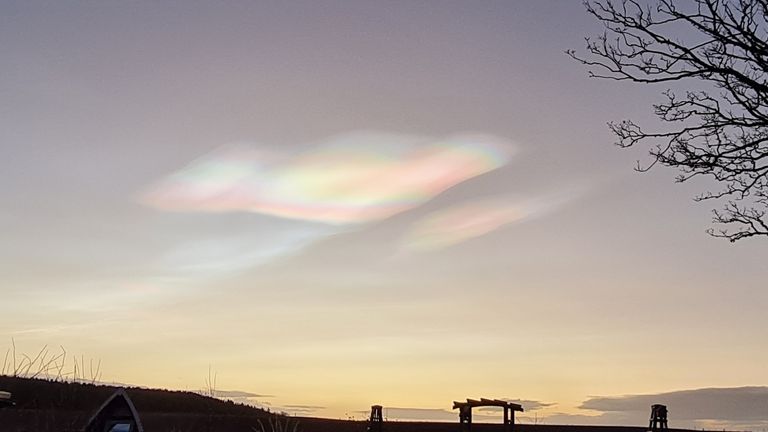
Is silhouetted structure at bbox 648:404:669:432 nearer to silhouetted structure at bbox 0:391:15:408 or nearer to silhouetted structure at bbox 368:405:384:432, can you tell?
silhouetted structure at bbox 368:405:384:432

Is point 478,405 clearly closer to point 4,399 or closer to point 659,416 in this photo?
point 659,416

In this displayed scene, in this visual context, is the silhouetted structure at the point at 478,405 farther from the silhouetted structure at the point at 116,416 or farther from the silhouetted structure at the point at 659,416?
the silhouetted structure at the point at 116,416

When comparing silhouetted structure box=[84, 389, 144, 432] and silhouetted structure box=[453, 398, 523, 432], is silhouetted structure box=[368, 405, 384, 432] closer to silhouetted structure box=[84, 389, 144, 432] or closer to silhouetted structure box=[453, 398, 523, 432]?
silhouetted structure box=[453, 398, 523, 432]

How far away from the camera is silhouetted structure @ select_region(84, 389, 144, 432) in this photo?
24.0 meters

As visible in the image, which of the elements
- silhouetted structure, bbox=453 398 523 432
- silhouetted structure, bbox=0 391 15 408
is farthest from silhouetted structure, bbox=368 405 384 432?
silhouetted structure, bbox=0 391 15 408

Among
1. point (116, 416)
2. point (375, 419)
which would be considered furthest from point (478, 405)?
point (116, 416)

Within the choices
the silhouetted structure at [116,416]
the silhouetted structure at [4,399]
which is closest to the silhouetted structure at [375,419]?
the silhouetted structure at [116,416]

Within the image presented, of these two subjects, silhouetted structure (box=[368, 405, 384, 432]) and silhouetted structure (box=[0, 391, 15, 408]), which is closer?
silhouetted structure (box=[0, 391, 15, 408])

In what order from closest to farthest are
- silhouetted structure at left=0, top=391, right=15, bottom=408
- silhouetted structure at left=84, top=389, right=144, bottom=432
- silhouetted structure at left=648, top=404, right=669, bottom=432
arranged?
silhouetted structure at left=0, top=391, right=15, bottom=408
silhouetted structure at left=84, top=389, right=144, bottom=432
silhouetted structure at left=648, top=404, right=669, bottom=432

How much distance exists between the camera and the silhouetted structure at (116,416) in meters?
24.0

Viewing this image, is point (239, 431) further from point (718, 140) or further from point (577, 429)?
point (718, 140)

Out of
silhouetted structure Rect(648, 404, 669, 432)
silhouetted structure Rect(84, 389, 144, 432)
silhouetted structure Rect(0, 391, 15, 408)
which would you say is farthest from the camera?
silhouetted structure Rect(648, 404, 669, 432)

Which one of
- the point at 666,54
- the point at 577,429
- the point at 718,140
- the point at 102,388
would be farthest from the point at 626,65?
the point at 102,388

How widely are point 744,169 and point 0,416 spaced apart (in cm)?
2820
